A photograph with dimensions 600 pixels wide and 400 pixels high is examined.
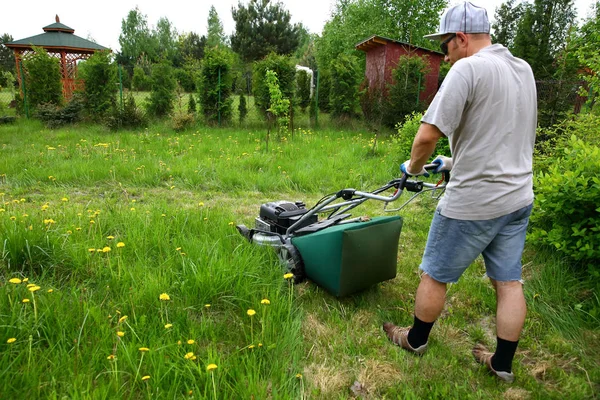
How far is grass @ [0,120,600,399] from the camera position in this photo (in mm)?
1907

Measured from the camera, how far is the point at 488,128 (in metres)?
1.88

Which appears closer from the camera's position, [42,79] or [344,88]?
[42,79]

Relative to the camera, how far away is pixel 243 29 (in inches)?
1265

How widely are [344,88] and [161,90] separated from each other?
5008mm

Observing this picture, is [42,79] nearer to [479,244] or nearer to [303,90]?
[303,90]

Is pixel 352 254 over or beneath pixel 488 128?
beneath

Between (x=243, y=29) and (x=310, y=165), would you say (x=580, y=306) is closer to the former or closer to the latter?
(x=310, y=165)

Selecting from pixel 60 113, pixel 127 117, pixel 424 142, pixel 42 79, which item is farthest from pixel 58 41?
pixel 424 142

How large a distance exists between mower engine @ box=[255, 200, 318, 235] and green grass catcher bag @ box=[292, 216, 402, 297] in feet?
1.29

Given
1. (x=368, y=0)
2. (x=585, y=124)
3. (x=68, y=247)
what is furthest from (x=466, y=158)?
(x=368, y=0)

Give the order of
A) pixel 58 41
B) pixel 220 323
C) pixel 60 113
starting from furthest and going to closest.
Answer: pixel 58 41 < pixel 60 113 < pixel 220 323

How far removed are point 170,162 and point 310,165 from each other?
2.17m

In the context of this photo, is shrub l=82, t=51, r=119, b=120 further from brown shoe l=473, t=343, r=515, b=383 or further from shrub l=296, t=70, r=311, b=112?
brown shoe l=473, t=343, r=515, b=383

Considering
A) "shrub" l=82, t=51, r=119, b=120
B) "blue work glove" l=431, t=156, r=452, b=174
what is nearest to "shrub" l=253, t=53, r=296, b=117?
"shrub" l=82, t=51, r=119, b=120
